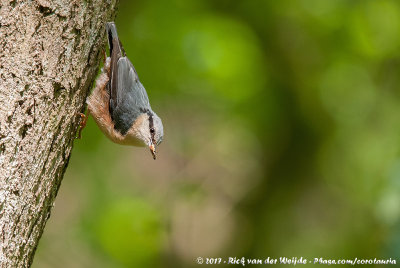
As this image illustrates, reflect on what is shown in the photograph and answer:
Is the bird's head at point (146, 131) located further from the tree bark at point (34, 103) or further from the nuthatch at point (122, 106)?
the tree bark at point (34, 103)

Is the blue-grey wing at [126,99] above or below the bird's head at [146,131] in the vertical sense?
above

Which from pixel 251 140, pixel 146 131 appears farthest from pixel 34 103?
pixel 251 140

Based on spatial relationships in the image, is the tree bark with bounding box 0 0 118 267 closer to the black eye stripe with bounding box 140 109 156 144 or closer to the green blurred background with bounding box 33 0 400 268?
the black eye stripe with bounding box 140 109 156 144

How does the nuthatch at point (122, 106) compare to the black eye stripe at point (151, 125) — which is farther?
the black eye stripe at point (151, 125)

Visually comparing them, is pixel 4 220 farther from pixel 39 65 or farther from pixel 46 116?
pixel 39 65

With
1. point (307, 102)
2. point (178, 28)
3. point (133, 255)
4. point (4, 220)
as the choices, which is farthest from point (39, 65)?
point (307, 102)

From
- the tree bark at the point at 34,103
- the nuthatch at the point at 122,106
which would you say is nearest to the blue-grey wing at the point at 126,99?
the nuthatch at the point at 122,106
